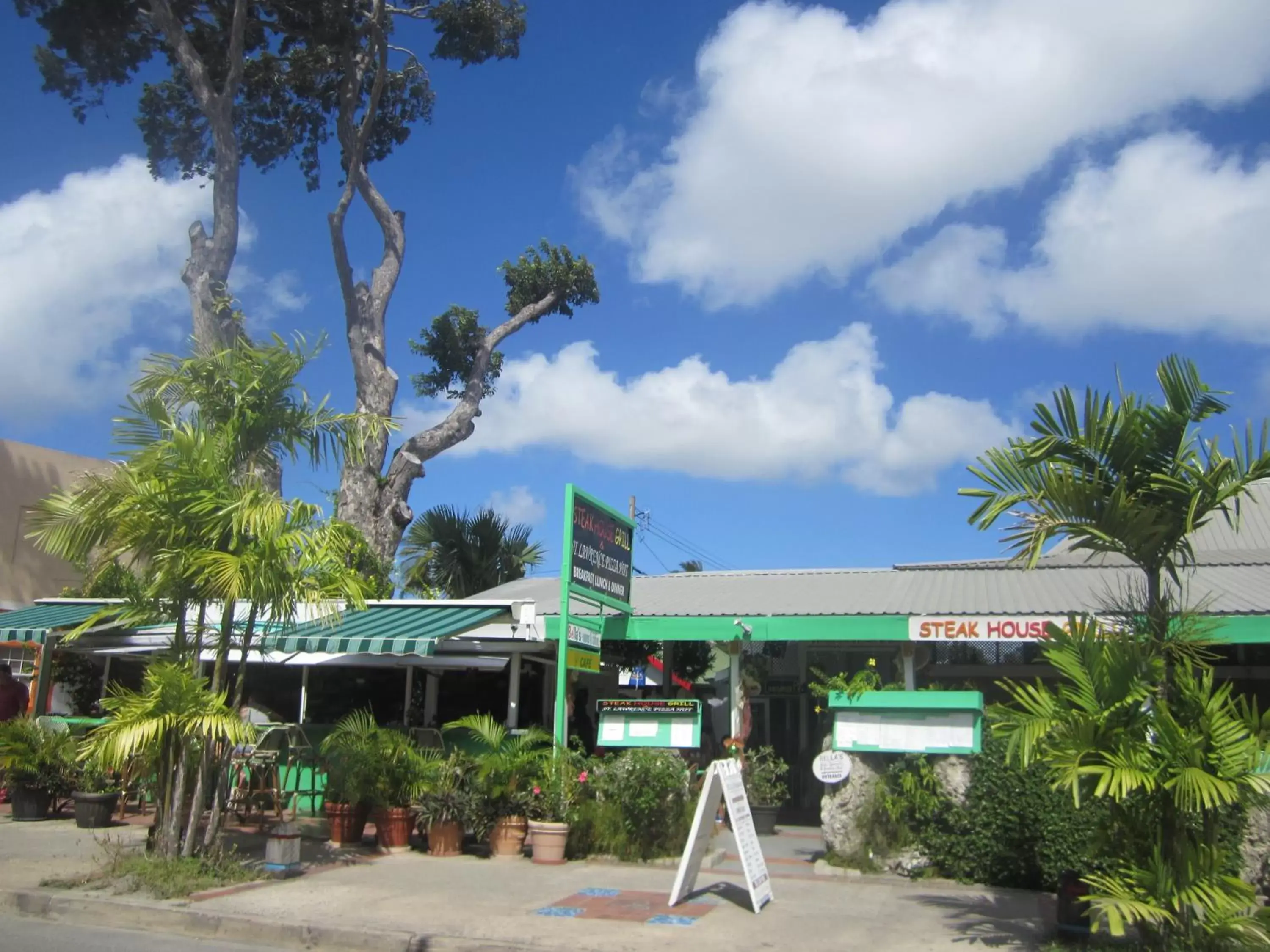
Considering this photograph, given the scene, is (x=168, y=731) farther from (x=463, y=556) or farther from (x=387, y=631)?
(x=463, y=556)

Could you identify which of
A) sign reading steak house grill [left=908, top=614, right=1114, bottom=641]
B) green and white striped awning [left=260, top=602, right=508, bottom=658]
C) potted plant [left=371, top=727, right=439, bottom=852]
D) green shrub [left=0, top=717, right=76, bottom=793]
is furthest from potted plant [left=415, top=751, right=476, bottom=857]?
sign reading steak house grill [left=908, top=614, right=1114, bottom=641]

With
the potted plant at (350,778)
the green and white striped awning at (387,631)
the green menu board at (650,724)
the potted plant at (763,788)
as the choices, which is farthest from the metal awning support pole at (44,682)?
the potted plant at (763,788)

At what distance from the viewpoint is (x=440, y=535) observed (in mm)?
23156

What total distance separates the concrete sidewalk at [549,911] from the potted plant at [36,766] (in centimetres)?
287

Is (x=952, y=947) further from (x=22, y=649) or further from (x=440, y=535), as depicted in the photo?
(x=22, y=649)

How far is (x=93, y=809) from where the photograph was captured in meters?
12.9

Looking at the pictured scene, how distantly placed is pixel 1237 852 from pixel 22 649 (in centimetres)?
2214

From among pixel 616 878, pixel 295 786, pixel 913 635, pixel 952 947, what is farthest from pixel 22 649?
pixel 952 947

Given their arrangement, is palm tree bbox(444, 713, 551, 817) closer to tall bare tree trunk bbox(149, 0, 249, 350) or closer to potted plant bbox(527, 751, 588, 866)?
potted plant bbox(527, 751, 588, 866)

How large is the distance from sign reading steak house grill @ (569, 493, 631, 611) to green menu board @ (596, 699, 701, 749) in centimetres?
138

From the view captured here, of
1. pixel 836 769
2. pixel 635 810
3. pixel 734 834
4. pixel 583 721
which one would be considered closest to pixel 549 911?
pixel 734 834

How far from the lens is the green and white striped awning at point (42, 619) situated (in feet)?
52.7

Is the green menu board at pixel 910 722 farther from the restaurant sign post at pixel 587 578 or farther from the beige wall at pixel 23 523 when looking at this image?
the beige wall at pixel 23 523

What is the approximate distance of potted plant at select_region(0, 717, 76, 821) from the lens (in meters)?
13.2
